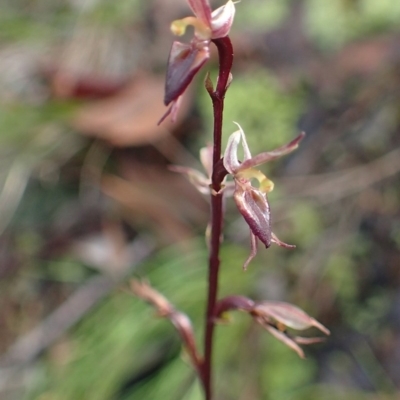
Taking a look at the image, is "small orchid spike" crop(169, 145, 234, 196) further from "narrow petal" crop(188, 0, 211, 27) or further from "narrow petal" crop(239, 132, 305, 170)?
"narrow petal" crop(188, 0, 211, 27)

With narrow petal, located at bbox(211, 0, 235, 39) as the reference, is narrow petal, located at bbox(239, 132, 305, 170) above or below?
below

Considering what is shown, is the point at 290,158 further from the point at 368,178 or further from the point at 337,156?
the point at 368,178

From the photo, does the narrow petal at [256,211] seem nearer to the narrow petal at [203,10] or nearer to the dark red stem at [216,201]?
the dark red stem at [216,201]

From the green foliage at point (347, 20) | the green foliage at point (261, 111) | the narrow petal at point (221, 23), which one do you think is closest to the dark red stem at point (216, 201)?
the narrow petal at point (221, 23)

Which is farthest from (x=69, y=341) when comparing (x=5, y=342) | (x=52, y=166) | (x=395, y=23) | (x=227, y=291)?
(x=395, y=23)

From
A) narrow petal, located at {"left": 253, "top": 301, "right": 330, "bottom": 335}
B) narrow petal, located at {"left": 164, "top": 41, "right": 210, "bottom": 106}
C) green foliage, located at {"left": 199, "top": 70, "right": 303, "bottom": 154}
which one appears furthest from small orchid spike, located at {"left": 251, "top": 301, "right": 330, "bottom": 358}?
green foliage, located at {"left": 199, "top": 70, "right": 303, "bottom": 154}

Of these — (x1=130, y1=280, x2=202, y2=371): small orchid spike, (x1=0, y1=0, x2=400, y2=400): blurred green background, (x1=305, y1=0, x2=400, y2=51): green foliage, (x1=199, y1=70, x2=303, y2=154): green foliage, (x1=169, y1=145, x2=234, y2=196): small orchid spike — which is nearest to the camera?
Result: (x1=169, y1=145, x2=234, y2=196): small orchid spike

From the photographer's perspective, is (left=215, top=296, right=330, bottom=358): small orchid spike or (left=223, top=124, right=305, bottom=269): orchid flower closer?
(left=223, top=124, right=305, bottom=269): orchid flower
